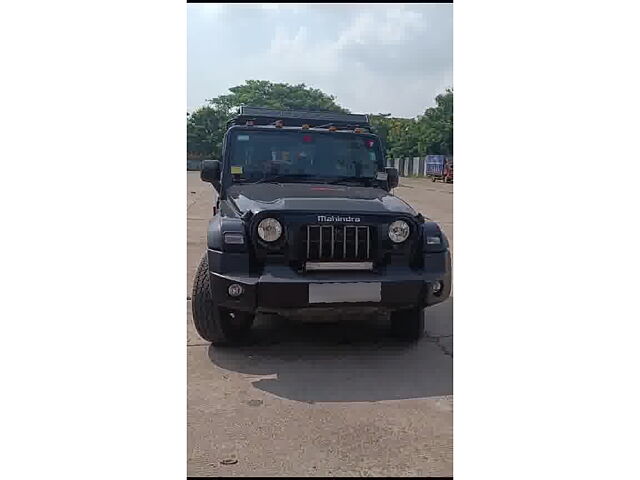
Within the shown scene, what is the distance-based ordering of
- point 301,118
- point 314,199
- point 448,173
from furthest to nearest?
point 448,173 → point 301,118 → point 314,199

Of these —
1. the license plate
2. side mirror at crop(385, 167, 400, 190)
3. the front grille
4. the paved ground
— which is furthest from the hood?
the paved ground

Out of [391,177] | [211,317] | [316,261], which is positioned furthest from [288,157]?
[211,317]

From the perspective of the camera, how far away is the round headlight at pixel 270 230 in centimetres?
360

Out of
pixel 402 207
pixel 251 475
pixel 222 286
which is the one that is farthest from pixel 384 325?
pixel 251 475

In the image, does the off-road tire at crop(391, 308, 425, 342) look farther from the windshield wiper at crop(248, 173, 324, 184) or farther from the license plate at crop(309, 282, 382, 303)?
the windshield wiper at crop(248, 173, 324, 184)

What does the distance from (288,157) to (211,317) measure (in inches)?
63.2

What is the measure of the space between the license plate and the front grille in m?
0.21

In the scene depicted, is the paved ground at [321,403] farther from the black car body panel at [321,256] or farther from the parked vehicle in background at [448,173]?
the parked vehicle in background at [448,173]

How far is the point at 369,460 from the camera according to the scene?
103 inches

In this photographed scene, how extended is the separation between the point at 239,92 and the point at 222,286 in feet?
107

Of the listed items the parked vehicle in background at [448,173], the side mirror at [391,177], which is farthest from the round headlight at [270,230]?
the parked vehicle in background at [448,173]

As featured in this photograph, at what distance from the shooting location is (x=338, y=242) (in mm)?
3660

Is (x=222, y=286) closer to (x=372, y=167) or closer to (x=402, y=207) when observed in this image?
(x=402, y=207)

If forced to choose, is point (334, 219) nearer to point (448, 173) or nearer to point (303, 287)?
point (303, 287)
